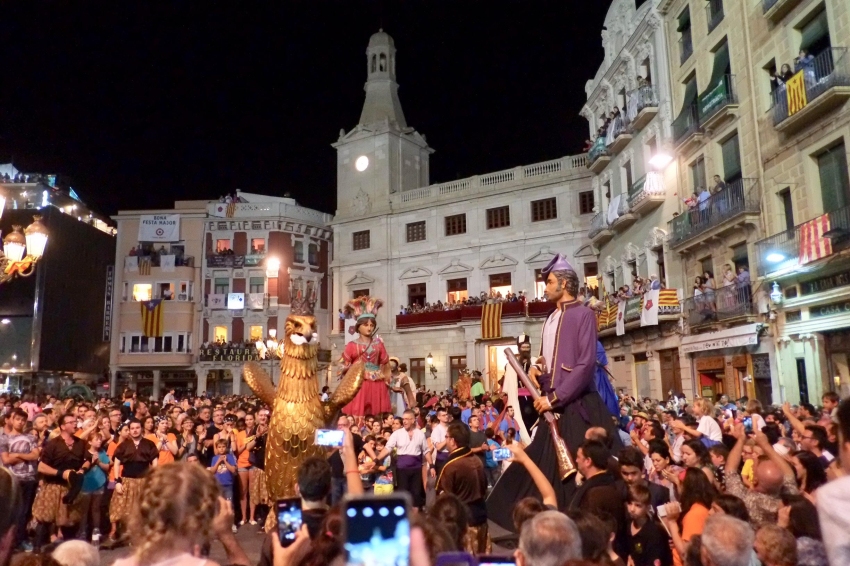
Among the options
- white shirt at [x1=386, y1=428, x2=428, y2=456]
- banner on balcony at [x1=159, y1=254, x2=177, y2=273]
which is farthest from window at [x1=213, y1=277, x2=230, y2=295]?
white shirt at [x1=386, y1=428, x2=428, y2=456]

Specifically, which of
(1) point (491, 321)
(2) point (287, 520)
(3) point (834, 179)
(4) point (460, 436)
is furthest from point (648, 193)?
(2) point (287, 520)

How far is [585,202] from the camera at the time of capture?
1268 inches

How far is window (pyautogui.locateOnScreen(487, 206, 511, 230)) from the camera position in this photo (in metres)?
34.1

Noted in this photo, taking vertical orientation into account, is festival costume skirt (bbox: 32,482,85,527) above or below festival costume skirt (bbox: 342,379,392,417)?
below

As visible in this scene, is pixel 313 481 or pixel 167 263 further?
pixel 167 263

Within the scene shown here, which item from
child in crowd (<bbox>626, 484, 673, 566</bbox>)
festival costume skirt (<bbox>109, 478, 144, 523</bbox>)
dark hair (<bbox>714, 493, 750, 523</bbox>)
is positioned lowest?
festival costume skirt (<bbox>109, 478, 144, 523</bbox>)

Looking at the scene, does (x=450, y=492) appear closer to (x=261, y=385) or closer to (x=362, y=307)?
(x=261, y=385)

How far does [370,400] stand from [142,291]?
33.1m

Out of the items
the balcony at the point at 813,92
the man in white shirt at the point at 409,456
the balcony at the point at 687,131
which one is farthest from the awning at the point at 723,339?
the man in white shirt at the point at 409,456

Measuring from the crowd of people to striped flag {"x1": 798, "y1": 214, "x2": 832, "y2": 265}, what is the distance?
202 inches

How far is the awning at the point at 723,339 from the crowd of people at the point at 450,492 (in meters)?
6.19

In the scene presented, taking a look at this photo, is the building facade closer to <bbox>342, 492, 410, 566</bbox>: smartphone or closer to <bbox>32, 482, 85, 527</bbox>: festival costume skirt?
<bbox>32, 482, 85, 527</bbox>: festival costume skirt

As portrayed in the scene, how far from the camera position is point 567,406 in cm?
513

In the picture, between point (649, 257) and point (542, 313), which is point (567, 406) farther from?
point (542, 313)
